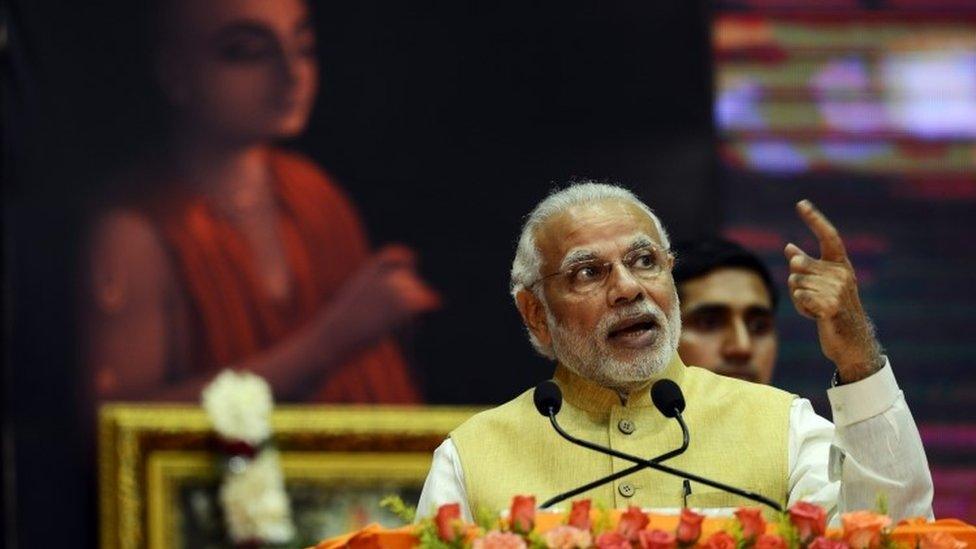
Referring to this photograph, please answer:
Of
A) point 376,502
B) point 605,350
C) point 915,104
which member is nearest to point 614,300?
point 605,350

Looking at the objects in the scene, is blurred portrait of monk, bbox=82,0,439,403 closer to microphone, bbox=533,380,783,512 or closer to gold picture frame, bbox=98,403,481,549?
gold picture frame, bbox=98,403,481,549

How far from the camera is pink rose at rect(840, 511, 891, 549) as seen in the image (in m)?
3.39

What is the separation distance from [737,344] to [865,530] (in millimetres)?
2205

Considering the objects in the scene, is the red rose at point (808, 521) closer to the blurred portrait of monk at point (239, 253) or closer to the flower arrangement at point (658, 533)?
the flower arrangement at point (658, 533)

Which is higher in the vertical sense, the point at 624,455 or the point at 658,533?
the point at 624,455

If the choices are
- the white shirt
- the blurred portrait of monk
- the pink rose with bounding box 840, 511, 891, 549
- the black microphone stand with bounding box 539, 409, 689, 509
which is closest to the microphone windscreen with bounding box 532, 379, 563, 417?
the black microphone stand with bounding box 539, 409, 689, 509

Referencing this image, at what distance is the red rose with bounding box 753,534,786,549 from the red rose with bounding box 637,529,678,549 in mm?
131

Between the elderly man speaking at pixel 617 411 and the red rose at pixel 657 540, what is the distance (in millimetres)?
609

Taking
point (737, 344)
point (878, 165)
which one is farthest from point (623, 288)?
point (878, 165)

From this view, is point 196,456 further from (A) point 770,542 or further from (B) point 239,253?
(A) point 770,542

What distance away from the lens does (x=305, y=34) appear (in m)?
7.65

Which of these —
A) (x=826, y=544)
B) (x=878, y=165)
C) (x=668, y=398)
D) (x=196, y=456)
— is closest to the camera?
(x=826, y=544)

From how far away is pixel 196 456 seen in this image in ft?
23.2

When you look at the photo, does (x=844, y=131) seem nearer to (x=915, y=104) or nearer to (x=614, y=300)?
(x=915, y=104)
